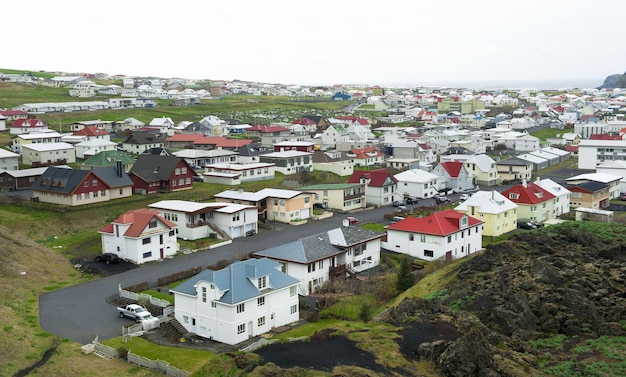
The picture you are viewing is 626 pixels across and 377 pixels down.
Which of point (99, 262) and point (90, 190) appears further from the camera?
point (90, 190)

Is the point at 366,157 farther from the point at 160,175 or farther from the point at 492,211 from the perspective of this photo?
the point at 492,211

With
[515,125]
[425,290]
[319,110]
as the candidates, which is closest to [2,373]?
[425,290]

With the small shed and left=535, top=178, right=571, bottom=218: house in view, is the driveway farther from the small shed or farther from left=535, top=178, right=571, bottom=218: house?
the small shed

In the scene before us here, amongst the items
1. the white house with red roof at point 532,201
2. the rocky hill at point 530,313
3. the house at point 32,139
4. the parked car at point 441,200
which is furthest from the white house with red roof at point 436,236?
the house at point 32,139

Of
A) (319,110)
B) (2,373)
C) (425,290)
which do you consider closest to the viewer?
(2,373)

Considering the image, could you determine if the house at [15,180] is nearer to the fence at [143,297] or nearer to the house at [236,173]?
the house at [236,173]

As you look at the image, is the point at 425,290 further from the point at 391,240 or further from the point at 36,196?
the point at 36,196

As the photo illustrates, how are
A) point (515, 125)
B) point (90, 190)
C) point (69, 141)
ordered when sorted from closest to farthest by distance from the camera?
point (90, 190)
point (69, 141)
point (515, 125)
